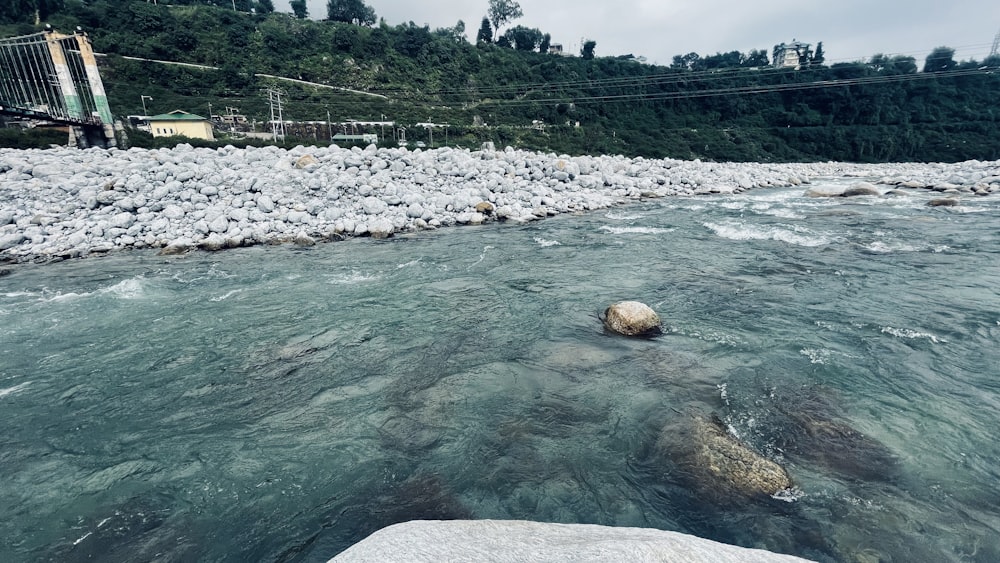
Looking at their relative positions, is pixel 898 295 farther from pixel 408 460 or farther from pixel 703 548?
pixel 408 460

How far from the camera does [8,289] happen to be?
→ 723cm

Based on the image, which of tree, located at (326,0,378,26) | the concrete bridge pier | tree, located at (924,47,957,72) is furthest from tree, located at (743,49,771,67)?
the concrete bridge pier

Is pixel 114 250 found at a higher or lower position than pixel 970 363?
lower

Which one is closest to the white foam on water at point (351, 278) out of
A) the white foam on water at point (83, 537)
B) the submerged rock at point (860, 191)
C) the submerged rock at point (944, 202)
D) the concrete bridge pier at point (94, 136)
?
the white foam on water at point (83, 537)

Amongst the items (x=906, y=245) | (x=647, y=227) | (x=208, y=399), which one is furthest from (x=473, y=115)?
(x=208, y=399)

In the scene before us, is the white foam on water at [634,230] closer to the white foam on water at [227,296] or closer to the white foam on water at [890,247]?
the white foam on water at [890,247]

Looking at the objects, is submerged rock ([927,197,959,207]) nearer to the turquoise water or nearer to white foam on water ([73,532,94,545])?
the turquoise water

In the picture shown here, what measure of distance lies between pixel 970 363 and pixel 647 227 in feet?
24.8

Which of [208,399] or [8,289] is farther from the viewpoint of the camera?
[8,289]

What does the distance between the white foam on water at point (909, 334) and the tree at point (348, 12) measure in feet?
263

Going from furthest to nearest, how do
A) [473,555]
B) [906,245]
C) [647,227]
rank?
[647,227] < [906,245] < [473,555]

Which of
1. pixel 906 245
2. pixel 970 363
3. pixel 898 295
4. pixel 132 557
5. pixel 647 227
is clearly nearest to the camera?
pixel 132 557

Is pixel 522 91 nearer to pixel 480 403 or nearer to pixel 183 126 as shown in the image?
pixel 183 126

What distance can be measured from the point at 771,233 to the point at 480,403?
9.77m
